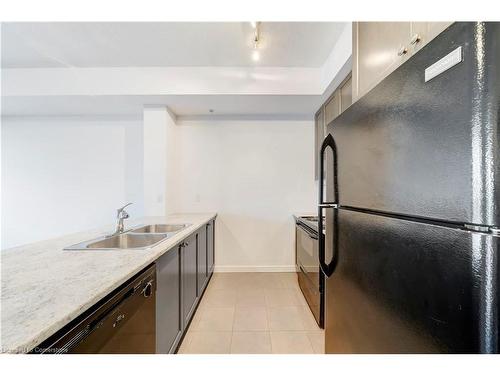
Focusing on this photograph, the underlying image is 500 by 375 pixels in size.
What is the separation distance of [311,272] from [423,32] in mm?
2044

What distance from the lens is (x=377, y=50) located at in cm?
117

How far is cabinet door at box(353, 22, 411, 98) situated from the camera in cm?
99

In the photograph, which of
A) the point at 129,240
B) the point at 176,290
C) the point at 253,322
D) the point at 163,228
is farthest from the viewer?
the point at 163,228

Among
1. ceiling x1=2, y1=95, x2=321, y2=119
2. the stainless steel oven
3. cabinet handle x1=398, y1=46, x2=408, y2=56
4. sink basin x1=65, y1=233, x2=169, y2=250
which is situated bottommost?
the stainless steel oven

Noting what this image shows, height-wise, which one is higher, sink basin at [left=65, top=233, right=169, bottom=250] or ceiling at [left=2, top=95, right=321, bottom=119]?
ceiling at [left=2, top=95, right=321, bottom=119]

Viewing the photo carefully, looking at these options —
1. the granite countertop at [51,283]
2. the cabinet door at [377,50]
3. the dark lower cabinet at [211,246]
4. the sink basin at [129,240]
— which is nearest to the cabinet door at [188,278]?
the sink basin at [129,240]

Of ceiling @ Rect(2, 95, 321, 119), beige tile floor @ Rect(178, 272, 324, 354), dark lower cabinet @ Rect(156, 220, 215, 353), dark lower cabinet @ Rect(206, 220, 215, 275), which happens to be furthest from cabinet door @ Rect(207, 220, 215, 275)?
ceiling @ Rect(2, 95, 321, 119)

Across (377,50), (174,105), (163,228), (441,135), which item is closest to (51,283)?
(441,135)

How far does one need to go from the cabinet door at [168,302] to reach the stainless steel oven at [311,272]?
1210 mm

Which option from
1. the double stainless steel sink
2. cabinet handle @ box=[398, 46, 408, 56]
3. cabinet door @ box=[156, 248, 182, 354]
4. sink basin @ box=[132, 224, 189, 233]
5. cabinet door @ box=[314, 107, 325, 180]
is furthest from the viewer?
cabinet door @ box=[314, 107, 325, 180]

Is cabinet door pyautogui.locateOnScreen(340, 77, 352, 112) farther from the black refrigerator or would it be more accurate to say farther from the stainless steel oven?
the black refrigerator

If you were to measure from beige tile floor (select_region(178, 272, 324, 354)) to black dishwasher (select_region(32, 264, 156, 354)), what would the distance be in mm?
854

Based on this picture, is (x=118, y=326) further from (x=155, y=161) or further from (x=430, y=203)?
(x=155, y=161)
